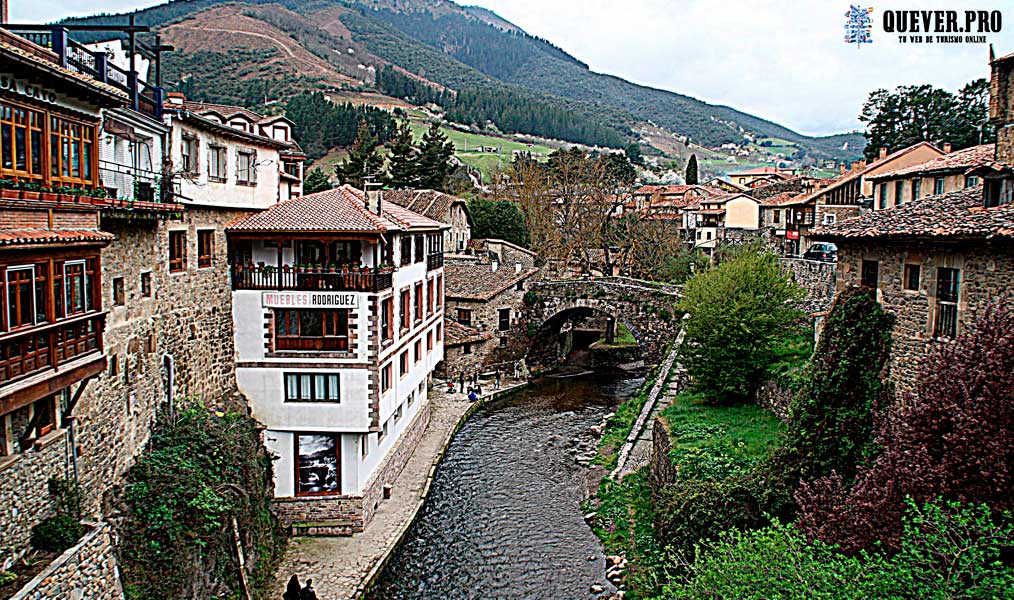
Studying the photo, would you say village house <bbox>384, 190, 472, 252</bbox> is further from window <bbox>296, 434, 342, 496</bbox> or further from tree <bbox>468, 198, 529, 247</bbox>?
window <bbox>296, 434, 342, 496</bbox>

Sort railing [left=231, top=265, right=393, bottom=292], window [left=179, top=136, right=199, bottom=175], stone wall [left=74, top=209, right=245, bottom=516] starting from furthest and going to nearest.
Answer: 1. railing [left=231, top=265, right=393, bottom=292]
2. window [left=179, top=136, right=199, bottom=175]
3. stone wall [left=74, top=209, right=245, bottom=516]

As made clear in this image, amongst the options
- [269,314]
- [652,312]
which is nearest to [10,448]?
[269,314]

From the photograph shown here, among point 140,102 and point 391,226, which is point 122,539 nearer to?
point 140,102

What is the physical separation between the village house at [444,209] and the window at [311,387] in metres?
27.9

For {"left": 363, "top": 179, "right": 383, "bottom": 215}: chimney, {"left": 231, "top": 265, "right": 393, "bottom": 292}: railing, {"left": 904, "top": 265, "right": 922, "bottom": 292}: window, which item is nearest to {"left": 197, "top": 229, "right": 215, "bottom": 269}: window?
{"left": 231, "top": 265, "right": 393, "bottom": 292}: railing

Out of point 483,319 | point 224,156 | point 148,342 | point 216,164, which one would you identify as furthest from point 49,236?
point 483,319

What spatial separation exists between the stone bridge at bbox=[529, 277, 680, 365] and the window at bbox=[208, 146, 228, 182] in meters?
29.0

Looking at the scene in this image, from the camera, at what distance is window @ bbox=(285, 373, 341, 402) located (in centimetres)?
2164

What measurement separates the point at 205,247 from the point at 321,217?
10.9ft

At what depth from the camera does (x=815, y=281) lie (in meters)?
38.8

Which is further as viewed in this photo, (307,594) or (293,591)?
(307,594)

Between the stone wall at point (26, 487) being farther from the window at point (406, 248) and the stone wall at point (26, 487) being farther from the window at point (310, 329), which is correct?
the window at point (406, 248)

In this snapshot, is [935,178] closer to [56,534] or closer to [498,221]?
[56,534]

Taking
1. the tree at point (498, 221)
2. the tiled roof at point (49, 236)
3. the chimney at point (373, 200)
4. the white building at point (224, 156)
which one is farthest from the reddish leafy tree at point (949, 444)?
the tree at point (498, 221)
